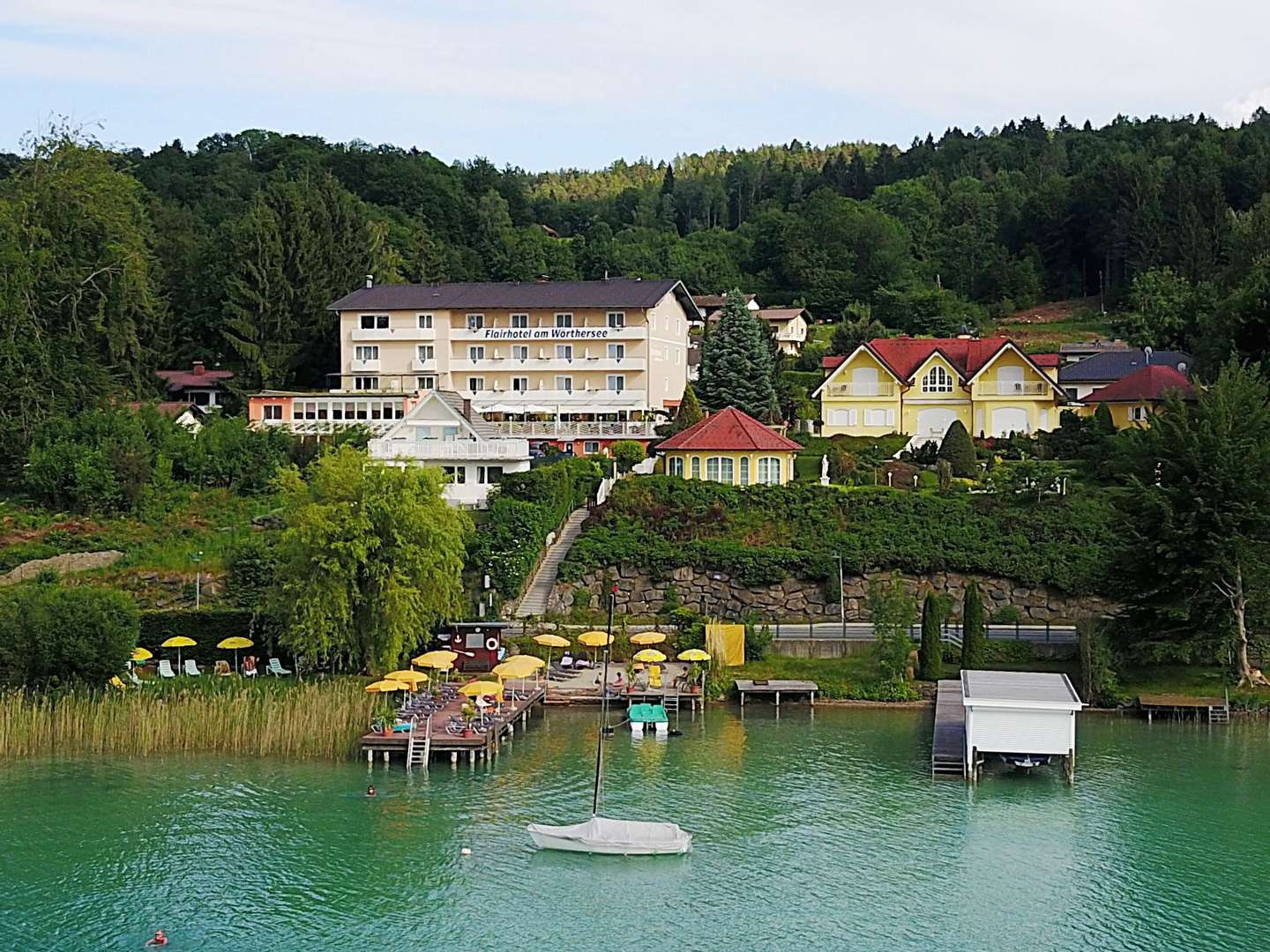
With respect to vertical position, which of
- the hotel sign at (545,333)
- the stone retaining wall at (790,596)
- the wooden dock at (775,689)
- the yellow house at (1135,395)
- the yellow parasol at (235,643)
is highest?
the hotel sign at (545,333)

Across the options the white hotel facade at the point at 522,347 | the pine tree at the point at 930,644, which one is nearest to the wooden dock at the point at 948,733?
the pine tree at the point at 930,644

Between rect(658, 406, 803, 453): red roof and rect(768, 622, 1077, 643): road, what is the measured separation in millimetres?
9209

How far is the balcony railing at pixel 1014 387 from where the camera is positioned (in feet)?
212

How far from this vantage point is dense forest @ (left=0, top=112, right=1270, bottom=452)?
6444cm

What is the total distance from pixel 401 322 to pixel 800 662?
3629 cm

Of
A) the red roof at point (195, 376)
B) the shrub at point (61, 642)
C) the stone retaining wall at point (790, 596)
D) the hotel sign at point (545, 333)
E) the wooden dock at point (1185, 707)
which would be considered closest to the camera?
the shrub at point (61, 642)

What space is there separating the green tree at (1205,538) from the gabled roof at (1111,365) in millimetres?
34920

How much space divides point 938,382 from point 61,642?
4030 cm

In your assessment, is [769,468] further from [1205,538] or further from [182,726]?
[182,726]

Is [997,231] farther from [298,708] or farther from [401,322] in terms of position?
[298,708]

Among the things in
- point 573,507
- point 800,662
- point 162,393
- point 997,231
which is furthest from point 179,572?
point 997,231

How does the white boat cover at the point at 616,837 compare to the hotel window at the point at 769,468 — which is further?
the hotel window at the point at 769,468

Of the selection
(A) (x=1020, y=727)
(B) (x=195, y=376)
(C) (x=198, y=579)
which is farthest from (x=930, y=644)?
(B) (x=195, y=376)

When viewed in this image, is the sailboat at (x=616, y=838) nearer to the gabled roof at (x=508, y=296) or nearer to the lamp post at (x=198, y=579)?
the lamp post at (x=198, y=579)
